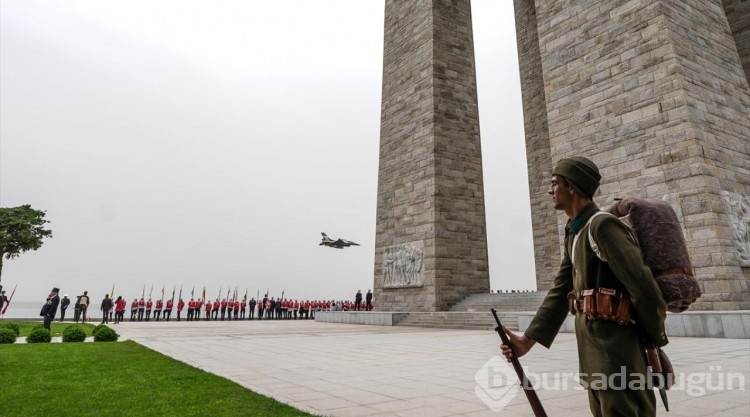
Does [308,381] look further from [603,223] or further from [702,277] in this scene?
[702,277]

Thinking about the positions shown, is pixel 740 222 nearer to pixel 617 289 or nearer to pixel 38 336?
pixel 617 289

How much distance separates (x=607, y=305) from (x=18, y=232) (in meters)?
30.2

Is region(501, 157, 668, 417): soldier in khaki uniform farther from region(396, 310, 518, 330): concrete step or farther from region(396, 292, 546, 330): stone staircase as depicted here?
region(396, 292, 546, 330): stone staircase

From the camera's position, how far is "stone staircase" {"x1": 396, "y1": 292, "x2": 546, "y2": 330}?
42.7 feet

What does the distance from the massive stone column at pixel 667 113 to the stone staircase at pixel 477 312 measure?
10.3 ft

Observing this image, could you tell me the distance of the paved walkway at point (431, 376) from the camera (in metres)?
3.57

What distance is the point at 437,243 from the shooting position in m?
15.6

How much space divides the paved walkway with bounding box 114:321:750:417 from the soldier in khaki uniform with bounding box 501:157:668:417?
184 cm

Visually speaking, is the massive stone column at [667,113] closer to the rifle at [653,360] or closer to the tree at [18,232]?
the rifle at [653,360]

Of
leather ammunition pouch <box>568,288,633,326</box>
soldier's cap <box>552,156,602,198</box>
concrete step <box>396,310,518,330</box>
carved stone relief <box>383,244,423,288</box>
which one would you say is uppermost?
carved stone relief <box>383,244,423,288</box>

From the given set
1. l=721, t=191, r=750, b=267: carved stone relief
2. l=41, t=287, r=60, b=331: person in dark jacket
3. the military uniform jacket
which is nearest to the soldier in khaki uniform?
the military uniform jacket

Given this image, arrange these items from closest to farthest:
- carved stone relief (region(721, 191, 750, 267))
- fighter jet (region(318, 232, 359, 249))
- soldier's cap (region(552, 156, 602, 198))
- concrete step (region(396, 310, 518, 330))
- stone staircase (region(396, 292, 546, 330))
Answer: soldier's cap (region(552, 156, 602, 198))
carved stone relief (region(721, 191, 750, 267))
concrete step (region(396, 310, 518, 330))
stone staircase (region(396, 292, 546, 330))
fighter jet (region(318, 232, 359, 249))

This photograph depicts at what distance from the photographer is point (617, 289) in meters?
1.75

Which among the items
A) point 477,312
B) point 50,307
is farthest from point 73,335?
point 477,312
